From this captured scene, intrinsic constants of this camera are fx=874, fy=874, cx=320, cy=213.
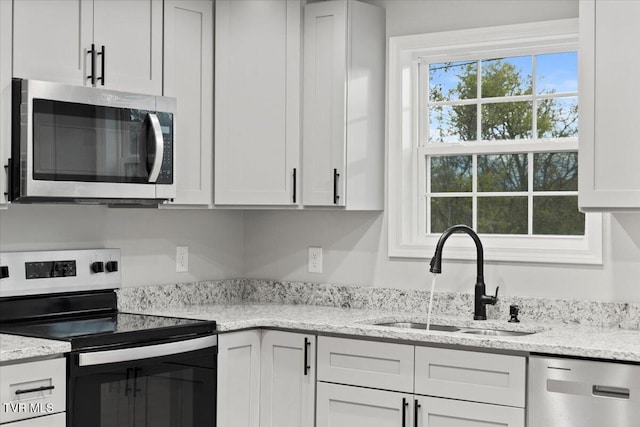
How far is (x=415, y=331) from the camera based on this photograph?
316cm

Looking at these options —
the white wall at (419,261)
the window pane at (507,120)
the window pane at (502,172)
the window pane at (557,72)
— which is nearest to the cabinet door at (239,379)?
the white wall at (419,261)

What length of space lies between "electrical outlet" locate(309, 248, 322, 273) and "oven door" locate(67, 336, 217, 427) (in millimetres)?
910

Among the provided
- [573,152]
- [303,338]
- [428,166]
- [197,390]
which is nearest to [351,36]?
[428,166]

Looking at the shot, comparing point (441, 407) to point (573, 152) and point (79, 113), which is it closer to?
point (573, 152)

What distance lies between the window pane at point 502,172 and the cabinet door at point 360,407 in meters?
1.07

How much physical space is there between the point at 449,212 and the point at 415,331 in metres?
0.87

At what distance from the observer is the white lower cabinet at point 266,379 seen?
3.42 meters

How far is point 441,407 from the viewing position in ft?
10.2

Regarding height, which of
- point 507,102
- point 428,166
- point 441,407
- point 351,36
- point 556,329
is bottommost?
point 441,407

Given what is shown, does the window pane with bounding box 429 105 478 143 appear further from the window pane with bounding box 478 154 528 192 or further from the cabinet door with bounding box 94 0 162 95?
the cabinet door with bounding box 94 0 162 95

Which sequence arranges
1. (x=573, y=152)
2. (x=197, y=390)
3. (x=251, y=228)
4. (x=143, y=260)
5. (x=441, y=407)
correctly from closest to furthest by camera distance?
(x=441, y=407) → (x=197, y=390) → (x=573, y=152) → (x=143, y=260) → (x=251, y=228)

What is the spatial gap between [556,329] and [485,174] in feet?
2.67

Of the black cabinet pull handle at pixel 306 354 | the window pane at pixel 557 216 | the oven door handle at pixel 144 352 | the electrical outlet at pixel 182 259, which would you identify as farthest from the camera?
the electrical outlet at pixel 182 259

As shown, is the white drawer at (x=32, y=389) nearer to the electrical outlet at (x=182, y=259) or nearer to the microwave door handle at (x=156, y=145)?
the microwave door handle at (x=156, y=145)
